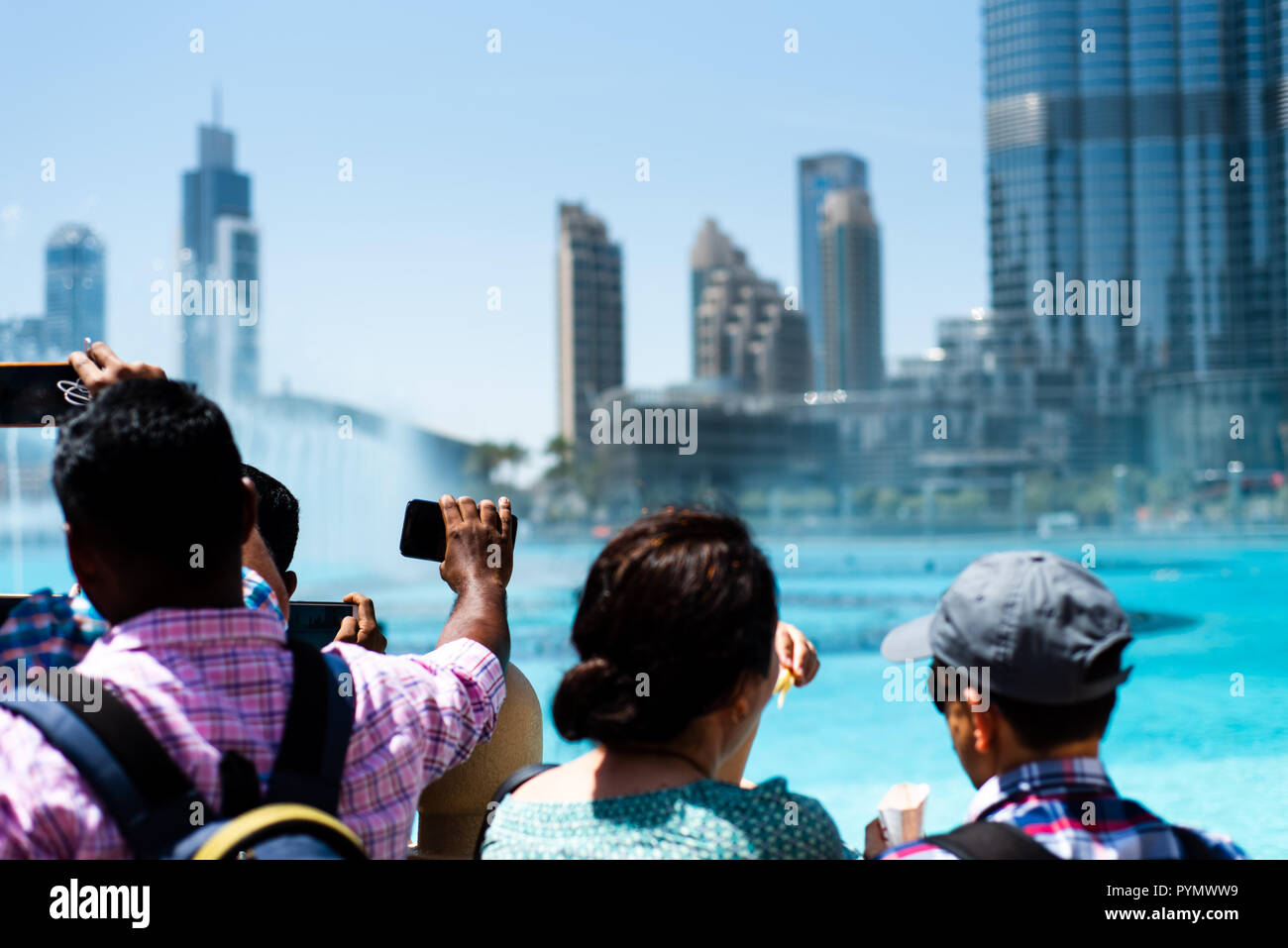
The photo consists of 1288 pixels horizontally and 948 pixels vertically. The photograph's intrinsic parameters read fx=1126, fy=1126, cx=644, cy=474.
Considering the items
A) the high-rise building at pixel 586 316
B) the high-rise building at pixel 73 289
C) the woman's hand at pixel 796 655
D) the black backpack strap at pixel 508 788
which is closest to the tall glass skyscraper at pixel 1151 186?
the high-rise building at pixel 586 316

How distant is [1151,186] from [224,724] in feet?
279

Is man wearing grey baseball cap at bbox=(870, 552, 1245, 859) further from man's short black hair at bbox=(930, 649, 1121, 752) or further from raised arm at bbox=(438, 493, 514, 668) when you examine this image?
raised arm at bbox=(438, 493, 514, 668)

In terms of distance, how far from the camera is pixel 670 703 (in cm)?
135

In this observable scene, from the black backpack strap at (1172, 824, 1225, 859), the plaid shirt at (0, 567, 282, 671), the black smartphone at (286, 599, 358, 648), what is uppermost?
the plaid shirt at (0, 567, 282, 671)

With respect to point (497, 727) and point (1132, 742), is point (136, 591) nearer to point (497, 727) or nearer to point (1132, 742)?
point (497, 727)

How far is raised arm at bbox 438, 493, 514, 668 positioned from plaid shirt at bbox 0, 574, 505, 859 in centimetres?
11

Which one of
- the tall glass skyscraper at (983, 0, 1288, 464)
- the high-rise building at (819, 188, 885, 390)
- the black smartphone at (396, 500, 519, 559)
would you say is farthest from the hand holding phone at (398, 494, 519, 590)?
the high-rise building at (819, 188, 885, 390)

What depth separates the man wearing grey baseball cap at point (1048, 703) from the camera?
128 cm

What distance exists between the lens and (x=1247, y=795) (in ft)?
28.8

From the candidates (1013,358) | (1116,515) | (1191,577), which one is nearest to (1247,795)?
(1191,577)

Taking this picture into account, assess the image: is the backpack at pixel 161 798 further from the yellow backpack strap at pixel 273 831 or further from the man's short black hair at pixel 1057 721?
the man's short black hair at pixel 1057 721

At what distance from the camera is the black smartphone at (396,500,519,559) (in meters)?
1.70
